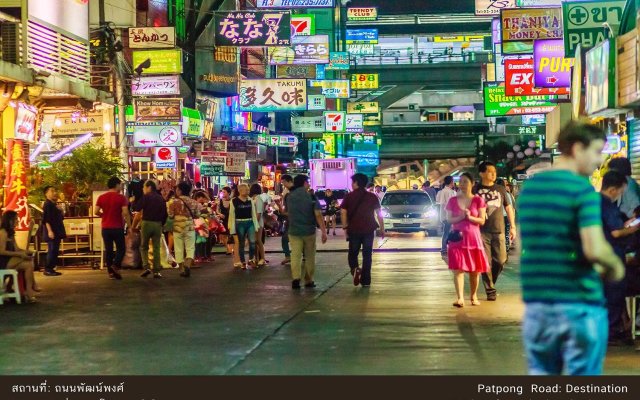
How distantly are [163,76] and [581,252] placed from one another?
2569cm

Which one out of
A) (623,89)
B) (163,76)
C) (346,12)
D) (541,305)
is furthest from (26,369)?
(346,12)

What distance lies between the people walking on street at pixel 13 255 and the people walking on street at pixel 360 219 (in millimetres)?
4843

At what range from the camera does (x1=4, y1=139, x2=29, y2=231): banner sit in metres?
20.1

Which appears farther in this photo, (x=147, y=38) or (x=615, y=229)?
(x=147, y=38)

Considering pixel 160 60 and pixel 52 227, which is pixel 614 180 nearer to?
pixel 52 227

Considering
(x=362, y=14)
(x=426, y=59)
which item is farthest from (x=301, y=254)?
(x=426, y=59)

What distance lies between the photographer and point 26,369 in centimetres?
940

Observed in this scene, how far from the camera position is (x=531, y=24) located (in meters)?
27.0

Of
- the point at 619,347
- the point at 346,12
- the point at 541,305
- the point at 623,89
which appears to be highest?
the point at 346,12

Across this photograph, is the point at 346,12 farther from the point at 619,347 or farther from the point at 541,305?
the point at 541,305

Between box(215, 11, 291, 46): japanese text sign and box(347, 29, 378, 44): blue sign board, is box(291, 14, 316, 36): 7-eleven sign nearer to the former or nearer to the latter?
box(215, 11, 291, 46): japanese text sign

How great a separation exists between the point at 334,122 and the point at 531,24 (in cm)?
2541

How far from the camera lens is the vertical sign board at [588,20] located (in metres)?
21.1

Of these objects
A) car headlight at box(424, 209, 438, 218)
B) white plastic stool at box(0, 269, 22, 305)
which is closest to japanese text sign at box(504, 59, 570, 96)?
car headlight at box(424, 209, 438, 218)
